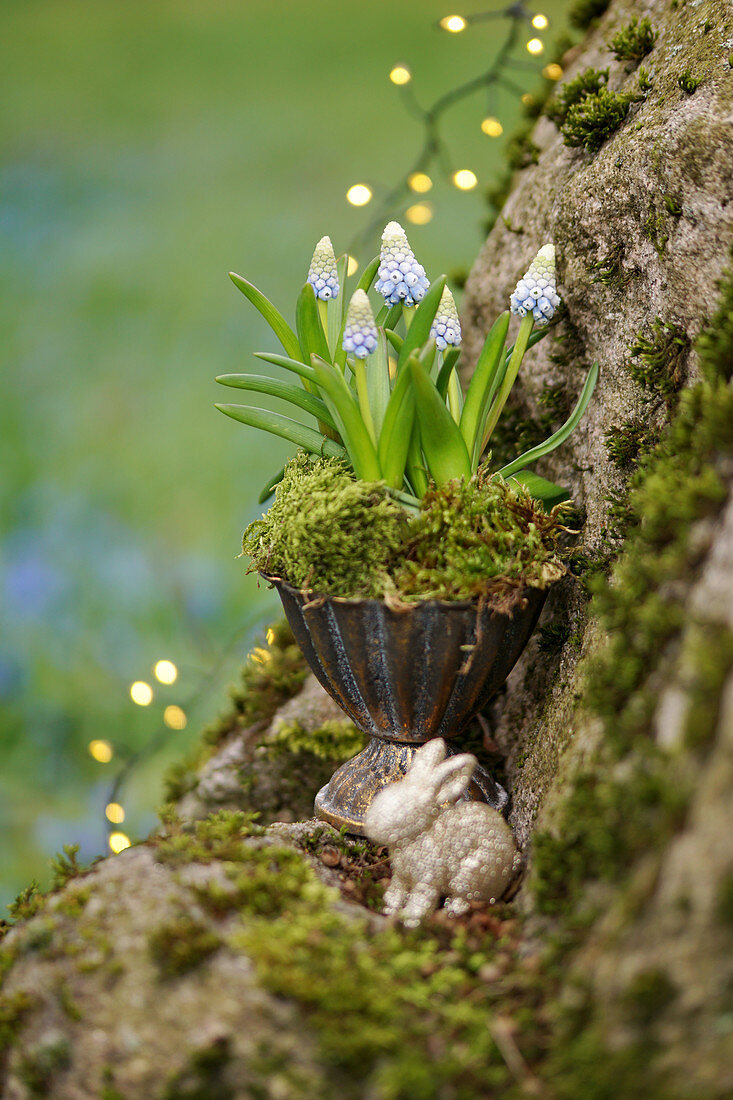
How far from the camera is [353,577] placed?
128 cm

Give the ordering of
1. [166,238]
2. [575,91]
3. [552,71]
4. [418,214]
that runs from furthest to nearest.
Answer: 1. [166,238]
2. [418,214]
3. [552,71]
4. [575,91]

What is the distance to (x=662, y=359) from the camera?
133 cm

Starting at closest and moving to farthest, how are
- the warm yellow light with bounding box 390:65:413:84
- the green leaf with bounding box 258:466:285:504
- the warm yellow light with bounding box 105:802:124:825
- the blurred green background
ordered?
the green leaf with bounding box 258:466:285:504 → the warm yellow light with bounding box 390:65:413:84 → the warm yellow light with bounding box 105:802:124:825 → the blurred green background

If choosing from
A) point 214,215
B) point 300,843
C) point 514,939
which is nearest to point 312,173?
point 214,215

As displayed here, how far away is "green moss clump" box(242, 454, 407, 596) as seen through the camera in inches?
50.3

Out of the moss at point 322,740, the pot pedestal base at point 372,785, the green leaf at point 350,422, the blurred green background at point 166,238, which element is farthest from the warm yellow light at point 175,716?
the green leaf at point 350,422

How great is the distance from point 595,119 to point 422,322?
58cm

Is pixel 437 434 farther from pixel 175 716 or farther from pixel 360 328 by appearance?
pixel 175 716

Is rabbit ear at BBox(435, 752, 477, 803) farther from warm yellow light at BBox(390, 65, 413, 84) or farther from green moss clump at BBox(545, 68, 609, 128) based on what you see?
warm yellow light at BBox(390, 65, 413, 84)

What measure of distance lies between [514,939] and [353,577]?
0.56m

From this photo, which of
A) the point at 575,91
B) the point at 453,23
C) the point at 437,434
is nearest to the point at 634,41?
the point at 575,91

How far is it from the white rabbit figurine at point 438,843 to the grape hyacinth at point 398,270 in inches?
30.6

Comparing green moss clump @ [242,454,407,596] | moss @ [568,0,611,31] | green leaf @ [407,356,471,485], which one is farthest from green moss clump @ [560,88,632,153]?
green moss clump @ [242,454,407,596]

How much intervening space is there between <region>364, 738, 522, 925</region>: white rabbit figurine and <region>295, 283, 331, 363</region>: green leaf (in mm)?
746
